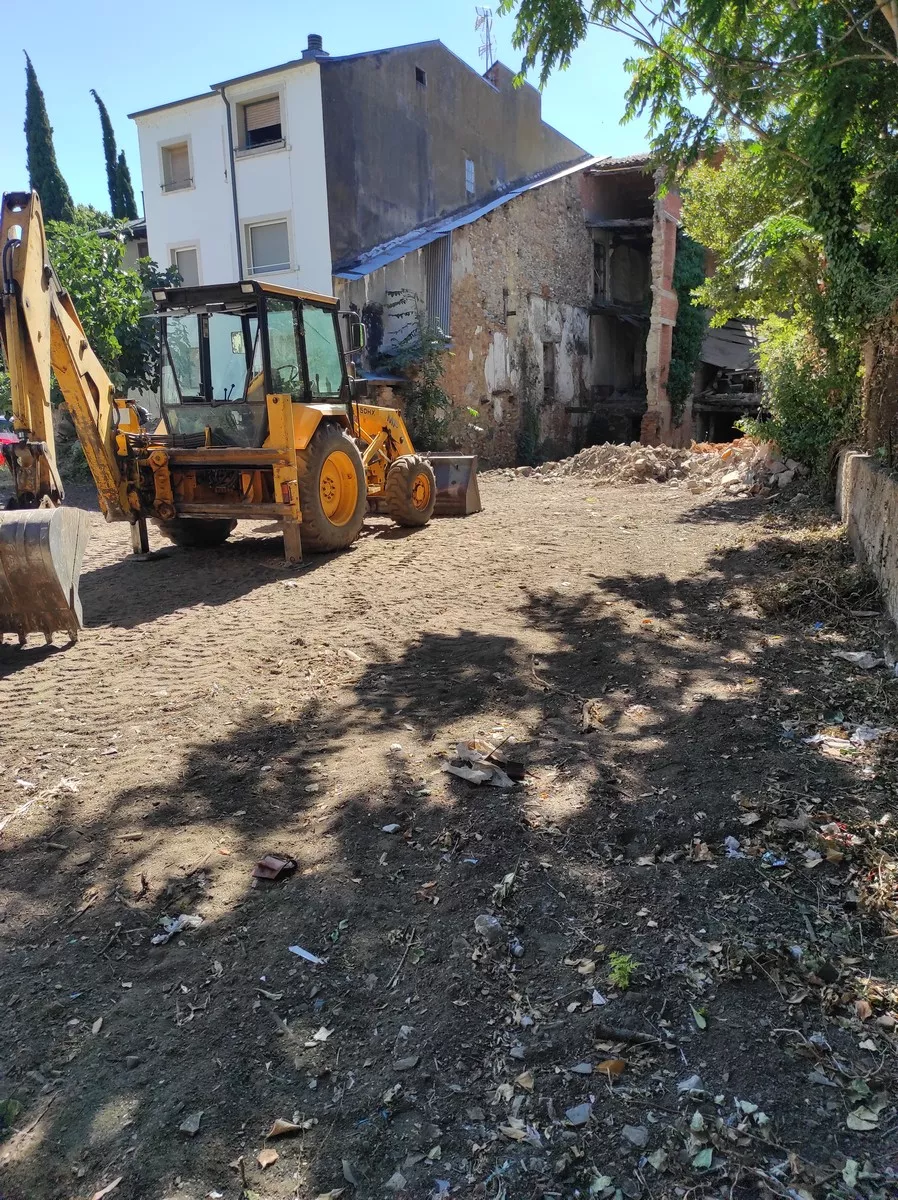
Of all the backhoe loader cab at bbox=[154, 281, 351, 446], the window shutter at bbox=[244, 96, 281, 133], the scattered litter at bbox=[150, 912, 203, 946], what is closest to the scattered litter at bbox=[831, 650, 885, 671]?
the scattered litter at bbox=[150, 912, 203, 946]

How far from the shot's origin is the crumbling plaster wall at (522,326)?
19281 millimetres

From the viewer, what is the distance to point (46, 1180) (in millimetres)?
2082

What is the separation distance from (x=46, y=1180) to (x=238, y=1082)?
1.61ft

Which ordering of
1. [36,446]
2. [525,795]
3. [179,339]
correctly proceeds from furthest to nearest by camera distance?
[179,339] < [36,446] < [525,795]

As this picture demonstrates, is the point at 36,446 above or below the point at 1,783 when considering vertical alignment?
above

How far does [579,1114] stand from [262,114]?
20017mm

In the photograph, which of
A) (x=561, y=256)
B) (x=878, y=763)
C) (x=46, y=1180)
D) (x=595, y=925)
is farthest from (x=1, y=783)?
(x=561, y=256)

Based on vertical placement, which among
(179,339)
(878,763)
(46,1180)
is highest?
(179,339)

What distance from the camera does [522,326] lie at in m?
21.5

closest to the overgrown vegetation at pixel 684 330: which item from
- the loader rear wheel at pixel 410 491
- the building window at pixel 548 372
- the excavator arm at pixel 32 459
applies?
the building window at pixel 548 372

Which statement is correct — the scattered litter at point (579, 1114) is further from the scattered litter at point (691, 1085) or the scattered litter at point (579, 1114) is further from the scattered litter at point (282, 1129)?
the scattered litter at point (282, 1129)

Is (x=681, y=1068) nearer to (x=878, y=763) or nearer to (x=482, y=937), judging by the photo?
(x=482, y=937)

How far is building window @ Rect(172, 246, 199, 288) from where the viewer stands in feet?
63.9

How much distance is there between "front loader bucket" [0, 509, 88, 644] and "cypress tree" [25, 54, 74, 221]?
98.8 feet
